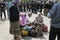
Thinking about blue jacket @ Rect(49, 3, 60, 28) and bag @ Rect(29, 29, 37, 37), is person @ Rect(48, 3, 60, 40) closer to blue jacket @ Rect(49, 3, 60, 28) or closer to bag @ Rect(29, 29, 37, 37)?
blue jacket @ Rect(49, 3, 60, 28)

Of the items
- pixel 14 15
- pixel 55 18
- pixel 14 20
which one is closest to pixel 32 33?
pixel 14 20

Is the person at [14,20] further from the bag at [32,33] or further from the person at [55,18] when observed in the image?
the person at [55,18]

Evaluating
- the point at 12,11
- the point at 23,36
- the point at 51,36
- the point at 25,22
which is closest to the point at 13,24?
the point at 12,11

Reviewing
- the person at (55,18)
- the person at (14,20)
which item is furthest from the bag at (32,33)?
the person at (55,18)

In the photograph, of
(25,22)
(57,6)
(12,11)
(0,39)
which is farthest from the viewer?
(25,22)

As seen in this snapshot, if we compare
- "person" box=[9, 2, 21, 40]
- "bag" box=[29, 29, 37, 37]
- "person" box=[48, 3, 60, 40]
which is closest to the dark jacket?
"person" box=[9, 2, 21, 40]

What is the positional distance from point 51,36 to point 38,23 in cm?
431

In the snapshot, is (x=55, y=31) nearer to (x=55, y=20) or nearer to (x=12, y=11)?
(x=55, y=20)

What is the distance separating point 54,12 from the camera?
598 cm

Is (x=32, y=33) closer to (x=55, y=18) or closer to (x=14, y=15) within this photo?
(x=14, y=15)

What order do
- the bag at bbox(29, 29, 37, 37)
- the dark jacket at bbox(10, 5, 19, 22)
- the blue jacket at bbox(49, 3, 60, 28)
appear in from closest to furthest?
the blue jacket at bbox(49, 3, 60, 28)
the dark jacket at bbox(10, 5, 19, 22)
the bag at bbox(29, 29, 37, 37)

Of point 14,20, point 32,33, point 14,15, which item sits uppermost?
point 14,15

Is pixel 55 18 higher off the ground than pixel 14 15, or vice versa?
pixel 55 18

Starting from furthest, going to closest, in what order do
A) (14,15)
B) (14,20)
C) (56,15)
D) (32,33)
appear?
1. (32,33)
2. (14,20)
3. (14,15)
4. (56,15)
